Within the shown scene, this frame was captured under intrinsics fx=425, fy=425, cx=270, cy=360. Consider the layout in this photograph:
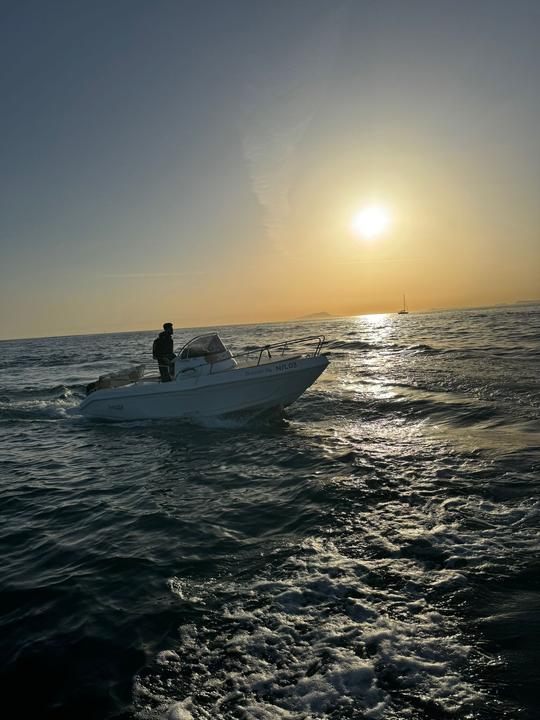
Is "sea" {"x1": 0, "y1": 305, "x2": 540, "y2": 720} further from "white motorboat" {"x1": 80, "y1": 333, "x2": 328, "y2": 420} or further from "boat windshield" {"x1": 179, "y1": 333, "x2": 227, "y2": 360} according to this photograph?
"boat windshield" {"x1": 179, "y1": 333, "x2": 227, "y2": 360}

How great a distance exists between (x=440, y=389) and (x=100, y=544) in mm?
14269

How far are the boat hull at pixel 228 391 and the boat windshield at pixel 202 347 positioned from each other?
2.47 feet

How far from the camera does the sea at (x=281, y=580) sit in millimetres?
3598

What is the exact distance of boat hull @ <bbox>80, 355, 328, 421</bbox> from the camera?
508 inches

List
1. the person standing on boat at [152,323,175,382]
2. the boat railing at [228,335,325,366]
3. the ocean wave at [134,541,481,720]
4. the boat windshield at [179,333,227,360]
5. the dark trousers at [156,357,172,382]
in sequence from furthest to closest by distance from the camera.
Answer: the person standing on boat at [152,323,175,382], the dark trousers at [156,357,172,382], the boat windshield at [179,333,227,360], the boat railing at [228,335,325,366], the ocean wave at [134,541,481,720]

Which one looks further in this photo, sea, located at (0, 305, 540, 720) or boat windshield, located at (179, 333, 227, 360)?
boat windshield, located at (179, 333, 227, 360)

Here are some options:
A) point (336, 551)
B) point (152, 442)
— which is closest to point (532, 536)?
point (336, 551)

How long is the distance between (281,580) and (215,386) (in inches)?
326

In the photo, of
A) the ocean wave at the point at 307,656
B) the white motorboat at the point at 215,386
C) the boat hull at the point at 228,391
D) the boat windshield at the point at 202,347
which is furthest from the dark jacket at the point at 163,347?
the ocean wave at the point at 307,656

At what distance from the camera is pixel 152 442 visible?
1265 centimetres

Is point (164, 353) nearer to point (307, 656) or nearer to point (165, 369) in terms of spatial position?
Result: point (165, 369)

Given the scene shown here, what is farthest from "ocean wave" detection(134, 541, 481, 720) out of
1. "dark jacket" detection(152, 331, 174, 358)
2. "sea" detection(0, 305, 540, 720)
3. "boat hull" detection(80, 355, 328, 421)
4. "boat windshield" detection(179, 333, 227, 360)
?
"dark jacket" detection(152, 331, 174, 358)

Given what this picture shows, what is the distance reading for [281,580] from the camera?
A: 17.0 feet

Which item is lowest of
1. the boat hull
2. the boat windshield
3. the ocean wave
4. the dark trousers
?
the ocean wave
